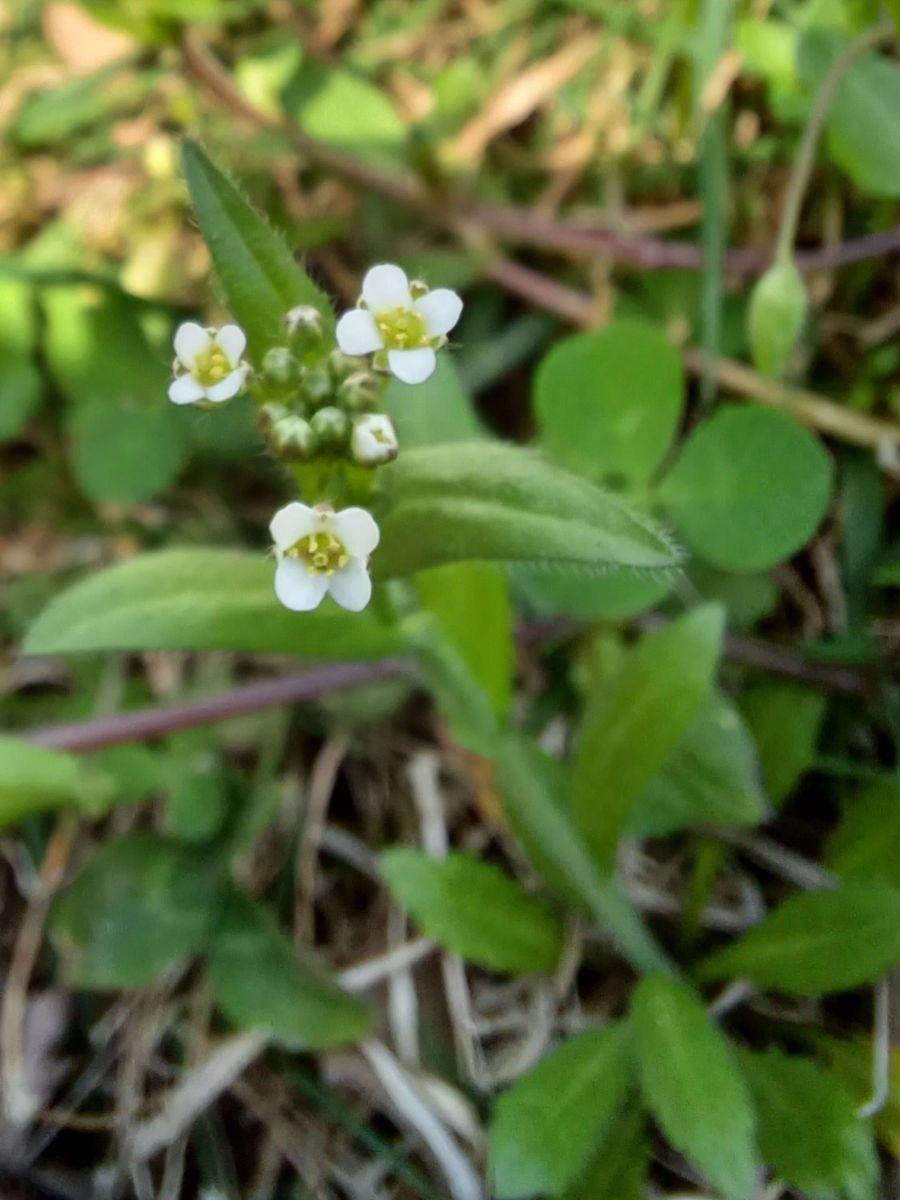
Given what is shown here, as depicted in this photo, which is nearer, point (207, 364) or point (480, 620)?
point (207, 364)

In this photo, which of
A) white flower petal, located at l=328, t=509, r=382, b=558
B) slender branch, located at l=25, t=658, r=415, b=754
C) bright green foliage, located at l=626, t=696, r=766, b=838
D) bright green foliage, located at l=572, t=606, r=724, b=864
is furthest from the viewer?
slender branch, located at l=25, t=658, r=415, b=754

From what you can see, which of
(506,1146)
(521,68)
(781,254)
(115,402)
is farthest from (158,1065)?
(521,68)

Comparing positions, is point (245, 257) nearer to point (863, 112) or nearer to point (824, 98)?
point (824, 98)

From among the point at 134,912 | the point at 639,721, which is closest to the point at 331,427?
the point at 639,721

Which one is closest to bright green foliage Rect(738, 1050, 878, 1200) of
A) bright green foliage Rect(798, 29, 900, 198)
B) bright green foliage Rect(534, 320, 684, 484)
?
bright green foliage Rect(534, 320, 684, 484)

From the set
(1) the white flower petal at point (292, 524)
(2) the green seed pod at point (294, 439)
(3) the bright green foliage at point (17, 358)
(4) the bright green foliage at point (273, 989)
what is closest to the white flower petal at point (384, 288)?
(2) the green seed pod at point (294, 439)

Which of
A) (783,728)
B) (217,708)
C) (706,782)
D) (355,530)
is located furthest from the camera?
(217,708)

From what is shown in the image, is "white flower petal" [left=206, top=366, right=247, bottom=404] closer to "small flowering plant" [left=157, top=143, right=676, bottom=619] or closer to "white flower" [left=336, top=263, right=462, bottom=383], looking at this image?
"small flowering plant" [left=157, top=143, right=676, bottom=619]
